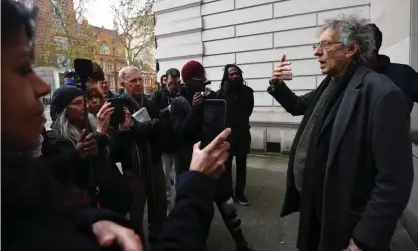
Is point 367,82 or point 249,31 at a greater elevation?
point 249,31

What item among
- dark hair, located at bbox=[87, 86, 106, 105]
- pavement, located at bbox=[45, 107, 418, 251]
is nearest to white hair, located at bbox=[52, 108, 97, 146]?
pavement, located at bbox=[45, 107, 418, 251]

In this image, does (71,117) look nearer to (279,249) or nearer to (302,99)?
(302,99)

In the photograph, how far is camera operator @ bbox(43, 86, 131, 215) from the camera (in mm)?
2256

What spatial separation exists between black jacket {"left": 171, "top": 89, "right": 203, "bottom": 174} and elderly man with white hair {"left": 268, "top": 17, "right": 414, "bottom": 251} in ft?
3.64

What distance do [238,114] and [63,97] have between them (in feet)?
9.58

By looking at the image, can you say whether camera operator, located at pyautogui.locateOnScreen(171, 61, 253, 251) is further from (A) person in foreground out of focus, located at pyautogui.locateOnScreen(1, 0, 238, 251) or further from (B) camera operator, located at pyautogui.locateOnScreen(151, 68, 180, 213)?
(A) person in foreground out of focus, located at pyautogui.locateOnScreen(1, 0, 238, 251)

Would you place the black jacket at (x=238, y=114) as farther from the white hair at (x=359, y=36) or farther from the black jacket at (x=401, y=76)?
the white hair at (x=359, y=36)

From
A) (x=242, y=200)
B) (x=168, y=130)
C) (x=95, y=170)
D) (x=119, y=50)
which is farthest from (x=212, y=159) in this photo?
(x=119, y=50)

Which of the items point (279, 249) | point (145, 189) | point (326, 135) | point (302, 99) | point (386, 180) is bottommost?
point (279, 249)

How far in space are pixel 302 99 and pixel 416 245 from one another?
189 centimetres

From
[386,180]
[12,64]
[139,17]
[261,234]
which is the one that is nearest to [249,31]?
[261,234]

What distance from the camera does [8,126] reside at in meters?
0.70

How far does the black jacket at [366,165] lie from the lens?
165 cm

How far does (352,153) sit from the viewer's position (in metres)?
1.76
